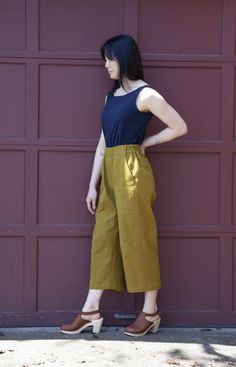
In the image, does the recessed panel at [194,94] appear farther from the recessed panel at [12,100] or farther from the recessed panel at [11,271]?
the recessed panel at [11,271]

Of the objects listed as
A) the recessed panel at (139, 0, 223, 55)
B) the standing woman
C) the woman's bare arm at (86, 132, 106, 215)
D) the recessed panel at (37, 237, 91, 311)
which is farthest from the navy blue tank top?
the recessed panel at (37, 237, 91, 311)

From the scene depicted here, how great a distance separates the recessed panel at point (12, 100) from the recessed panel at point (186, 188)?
2.96ft

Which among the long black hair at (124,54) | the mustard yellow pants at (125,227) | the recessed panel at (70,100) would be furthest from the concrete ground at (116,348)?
the long black hair at (124,54)

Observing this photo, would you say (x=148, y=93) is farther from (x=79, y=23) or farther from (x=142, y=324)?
(x=142, y=324)

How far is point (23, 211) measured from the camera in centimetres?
454

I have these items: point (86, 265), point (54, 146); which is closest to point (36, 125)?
point (54, 146)

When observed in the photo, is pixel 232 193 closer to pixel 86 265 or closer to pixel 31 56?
pixel 86 265

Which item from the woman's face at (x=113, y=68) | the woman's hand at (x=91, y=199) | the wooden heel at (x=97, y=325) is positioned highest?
the woman's face at (x=113, y=68)

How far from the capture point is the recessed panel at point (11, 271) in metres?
4.55

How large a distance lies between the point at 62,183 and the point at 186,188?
82cm

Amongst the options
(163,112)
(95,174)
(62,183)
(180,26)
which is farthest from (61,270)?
(180,26)

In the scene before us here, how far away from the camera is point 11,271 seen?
4.56m

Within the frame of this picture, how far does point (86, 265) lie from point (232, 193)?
1.08 meters

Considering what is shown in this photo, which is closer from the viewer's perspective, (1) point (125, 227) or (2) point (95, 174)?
(1) point (125, 227)
